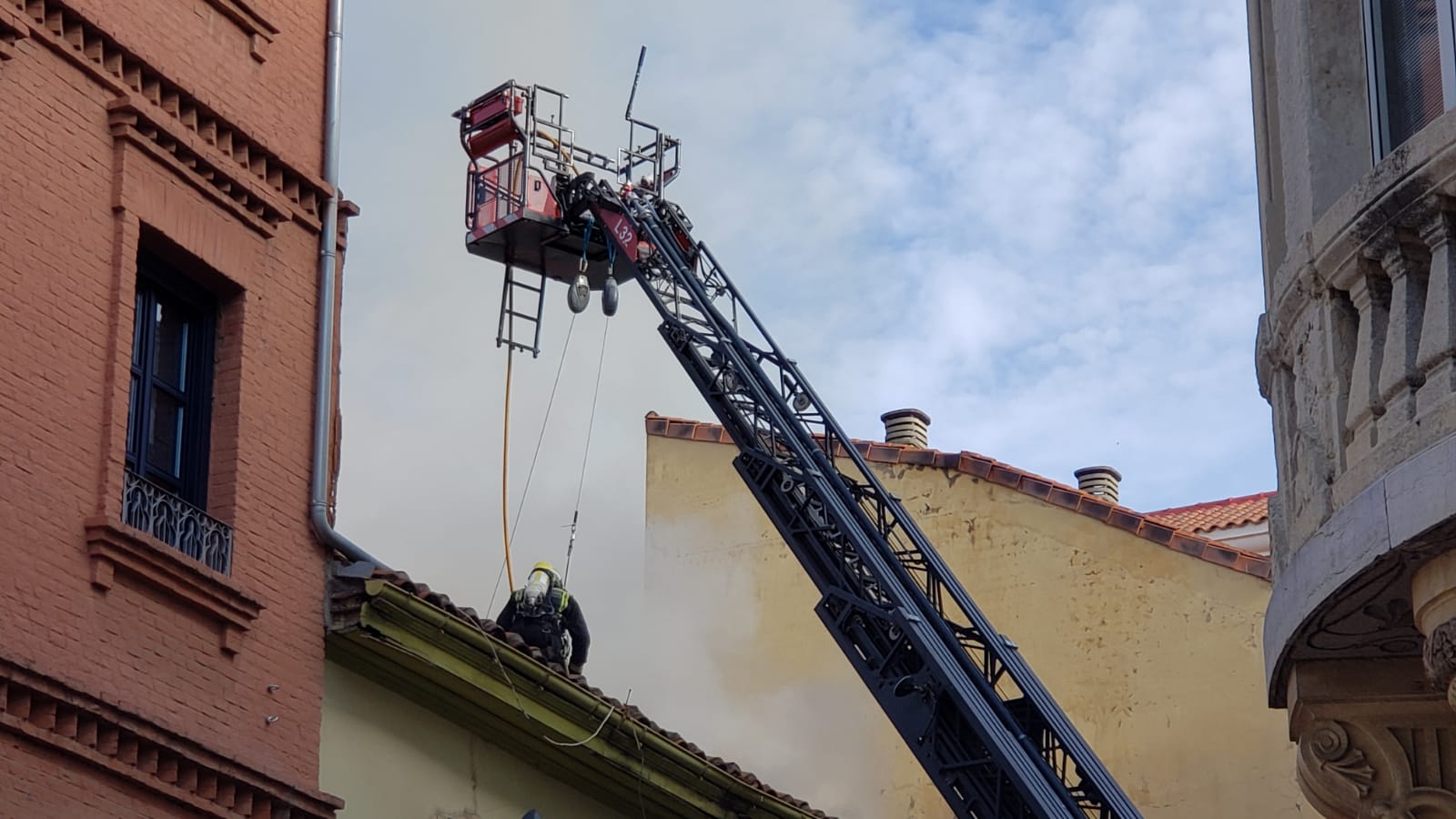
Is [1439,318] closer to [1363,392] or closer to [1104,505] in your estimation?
[1363,392]

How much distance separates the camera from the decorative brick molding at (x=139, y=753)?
10.3 metres

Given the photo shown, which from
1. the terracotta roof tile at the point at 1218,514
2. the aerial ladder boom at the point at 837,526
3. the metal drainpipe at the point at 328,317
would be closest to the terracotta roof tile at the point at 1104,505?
the terracotta roof tile at the point at 1218,514

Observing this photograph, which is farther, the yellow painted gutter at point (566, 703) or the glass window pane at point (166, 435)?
the yellow painted gutter at point (566, 703)

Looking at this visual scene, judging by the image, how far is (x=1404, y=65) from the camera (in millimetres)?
9344

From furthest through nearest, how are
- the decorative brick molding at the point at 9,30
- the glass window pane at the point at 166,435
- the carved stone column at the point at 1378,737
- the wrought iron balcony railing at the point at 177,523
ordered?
the glass window pane at the point at 166,435, the wrought iron balcony railing at the point at 177,523, the decorative brick molding at the point at 9,30, the carved stone column at the point at 1378,737

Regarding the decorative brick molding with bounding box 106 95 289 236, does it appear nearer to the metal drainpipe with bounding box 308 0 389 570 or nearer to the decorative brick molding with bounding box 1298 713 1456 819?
the metal drainpipe with bounding box 308 0 389 570

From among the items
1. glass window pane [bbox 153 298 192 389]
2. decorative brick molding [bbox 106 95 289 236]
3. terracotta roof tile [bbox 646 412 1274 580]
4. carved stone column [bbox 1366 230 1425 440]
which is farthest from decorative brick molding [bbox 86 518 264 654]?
terracotta roof tile [bbox 646 412 1274 580]

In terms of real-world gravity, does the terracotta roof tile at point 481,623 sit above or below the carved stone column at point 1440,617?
above

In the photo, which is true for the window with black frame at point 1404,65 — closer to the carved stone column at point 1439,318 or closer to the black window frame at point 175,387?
the carved stone column at point 1439,318

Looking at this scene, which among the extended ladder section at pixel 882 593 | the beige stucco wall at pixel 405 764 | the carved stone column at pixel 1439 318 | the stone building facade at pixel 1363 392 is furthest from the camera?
the extended ladder section at pixel 882 593

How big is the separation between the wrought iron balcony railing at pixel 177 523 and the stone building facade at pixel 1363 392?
5.47 metres

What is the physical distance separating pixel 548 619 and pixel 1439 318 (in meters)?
10.1

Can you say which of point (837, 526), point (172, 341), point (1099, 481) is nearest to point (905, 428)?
point (1099, 481)

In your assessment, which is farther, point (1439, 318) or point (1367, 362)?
point (1367, 362)
